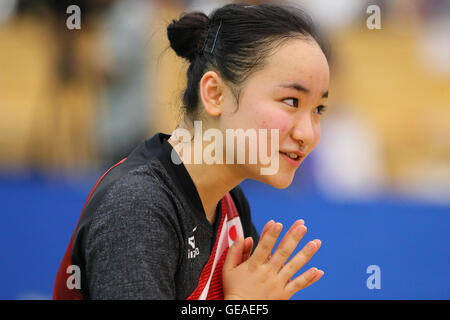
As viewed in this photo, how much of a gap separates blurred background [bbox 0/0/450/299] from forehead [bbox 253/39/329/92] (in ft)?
0.69

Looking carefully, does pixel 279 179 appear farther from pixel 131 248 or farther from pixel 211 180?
pixel 131 248

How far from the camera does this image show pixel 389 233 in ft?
7.28

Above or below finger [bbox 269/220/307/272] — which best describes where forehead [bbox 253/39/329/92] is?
above

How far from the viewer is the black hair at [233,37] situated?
110 cm

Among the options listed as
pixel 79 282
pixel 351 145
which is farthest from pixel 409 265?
pixel 79 282

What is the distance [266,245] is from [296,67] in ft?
1.14

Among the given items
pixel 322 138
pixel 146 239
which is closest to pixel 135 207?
pixel 146 239

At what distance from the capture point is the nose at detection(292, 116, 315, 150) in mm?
1081

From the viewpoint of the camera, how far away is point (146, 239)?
0.93 metres

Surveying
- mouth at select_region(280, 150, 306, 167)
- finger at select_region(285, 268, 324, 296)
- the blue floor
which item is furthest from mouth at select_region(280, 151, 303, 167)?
the blue floor

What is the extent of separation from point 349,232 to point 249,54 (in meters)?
1.33

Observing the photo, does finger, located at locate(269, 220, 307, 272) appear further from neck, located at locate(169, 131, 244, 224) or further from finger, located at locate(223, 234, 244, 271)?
neck, located at locate(169, 131, 244, 224)

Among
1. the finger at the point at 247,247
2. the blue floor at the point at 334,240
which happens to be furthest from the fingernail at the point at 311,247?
the blue floor at the point at 334,240

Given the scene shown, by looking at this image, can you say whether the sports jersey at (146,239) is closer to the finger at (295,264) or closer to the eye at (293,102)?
the finger at (295,264)
